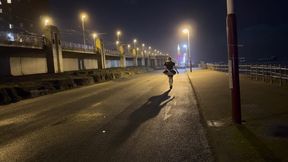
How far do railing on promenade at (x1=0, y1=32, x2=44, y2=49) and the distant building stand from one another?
73.5 m

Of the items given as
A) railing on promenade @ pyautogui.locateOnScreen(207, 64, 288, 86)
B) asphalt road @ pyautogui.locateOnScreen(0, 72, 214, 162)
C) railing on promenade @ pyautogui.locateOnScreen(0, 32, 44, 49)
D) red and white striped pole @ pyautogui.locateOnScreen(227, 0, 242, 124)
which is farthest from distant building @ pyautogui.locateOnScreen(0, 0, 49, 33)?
red and white striped pole @ pyautogui.locateOnScreen(227, 0, 242, 124)

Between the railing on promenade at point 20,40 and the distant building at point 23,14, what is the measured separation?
73.5 metres

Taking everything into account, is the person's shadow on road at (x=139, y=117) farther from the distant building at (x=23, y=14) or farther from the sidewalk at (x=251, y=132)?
the distant building at (x=23, y=14)

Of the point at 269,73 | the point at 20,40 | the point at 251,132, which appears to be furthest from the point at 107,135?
the point at 20,40

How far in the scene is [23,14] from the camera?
410ft

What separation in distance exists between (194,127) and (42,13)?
435 ft

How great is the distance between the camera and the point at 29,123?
11.5 m

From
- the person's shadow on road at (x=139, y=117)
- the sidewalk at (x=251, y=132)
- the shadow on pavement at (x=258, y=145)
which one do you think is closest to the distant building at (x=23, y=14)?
the person's shadow on road at (x=139, y=117)

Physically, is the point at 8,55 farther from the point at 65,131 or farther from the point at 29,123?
the point at 65,131

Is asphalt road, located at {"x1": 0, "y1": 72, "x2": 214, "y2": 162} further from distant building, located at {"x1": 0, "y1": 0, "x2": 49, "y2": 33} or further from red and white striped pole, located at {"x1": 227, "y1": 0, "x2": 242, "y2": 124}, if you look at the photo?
distant building, located at {"x1": 0, "y1": 0, "x2": 49, "y2": 33}

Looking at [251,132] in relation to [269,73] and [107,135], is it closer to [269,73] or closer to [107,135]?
[107,135]

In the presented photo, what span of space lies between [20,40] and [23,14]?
95.1 meters

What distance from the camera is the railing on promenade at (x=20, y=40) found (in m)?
33.6

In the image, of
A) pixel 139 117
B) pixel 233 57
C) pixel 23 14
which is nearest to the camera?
pixel 233 57
